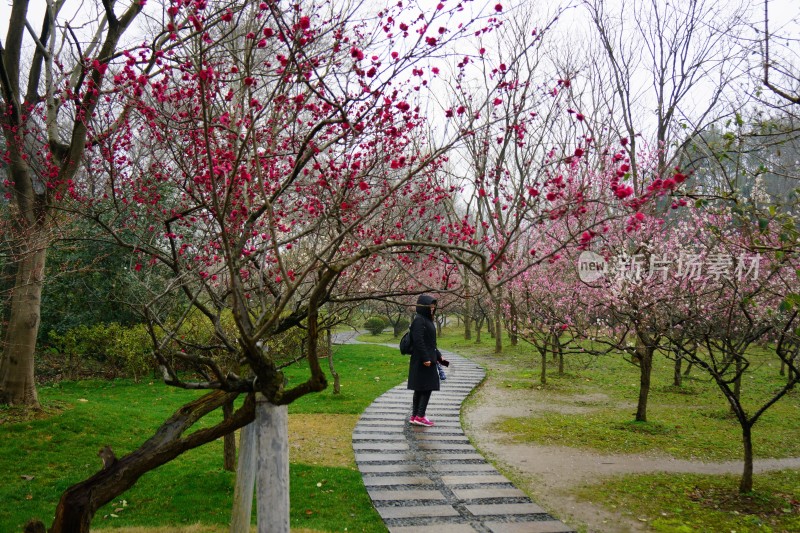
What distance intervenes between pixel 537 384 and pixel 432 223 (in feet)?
23.4

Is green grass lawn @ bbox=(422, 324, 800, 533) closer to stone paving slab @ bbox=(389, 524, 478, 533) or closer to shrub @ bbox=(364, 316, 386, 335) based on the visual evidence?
stone paving slab @ bbox=(389, 524, 478, 533)

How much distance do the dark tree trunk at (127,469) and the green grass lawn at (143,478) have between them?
79.0 inches

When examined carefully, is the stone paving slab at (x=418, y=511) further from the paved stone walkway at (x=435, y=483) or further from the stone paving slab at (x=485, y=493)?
the stone paving slab at (x=485, y=493)

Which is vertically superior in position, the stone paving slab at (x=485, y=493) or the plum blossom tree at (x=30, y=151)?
the plum blossom tree at (x=30, y=151)

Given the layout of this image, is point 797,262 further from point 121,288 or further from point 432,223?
point 121,288

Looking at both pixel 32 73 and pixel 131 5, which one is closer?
pixel 131 5

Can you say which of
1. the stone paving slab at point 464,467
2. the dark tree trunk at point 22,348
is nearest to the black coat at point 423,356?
the stone paving slab at point 464,467

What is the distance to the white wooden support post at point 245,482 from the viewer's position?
3910 mm

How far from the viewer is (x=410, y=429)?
308 inches

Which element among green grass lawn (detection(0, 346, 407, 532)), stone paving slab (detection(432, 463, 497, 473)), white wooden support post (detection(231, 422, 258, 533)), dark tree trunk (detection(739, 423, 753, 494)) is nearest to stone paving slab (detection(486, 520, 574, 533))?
green grass lawn (detection(0, 346, 407, 532))

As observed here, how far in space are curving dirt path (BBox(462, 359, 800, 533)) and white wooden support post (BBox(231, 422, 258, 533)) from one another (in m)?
2.74

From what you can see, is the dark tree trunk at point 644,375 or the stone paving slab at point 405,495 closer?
the stone paving slab at point 405,495

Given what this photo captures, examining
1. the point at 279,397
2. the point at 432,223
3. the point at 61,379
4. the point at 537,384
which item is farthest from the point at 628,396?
the point at 61,379

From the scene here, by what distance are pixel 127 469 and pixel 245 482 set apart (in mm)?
1252
